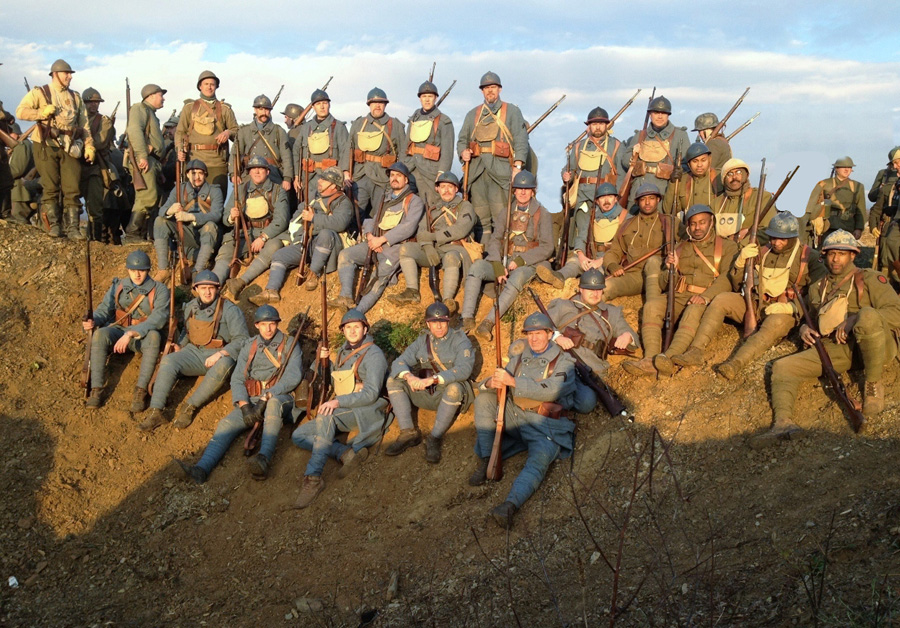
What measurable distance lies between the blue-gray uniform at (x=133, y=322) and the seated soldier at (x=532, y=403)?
473 centimetres

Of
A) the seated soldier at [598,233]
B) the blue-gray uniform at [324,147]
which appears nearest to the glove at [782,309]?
the seated soldier at [598,233]

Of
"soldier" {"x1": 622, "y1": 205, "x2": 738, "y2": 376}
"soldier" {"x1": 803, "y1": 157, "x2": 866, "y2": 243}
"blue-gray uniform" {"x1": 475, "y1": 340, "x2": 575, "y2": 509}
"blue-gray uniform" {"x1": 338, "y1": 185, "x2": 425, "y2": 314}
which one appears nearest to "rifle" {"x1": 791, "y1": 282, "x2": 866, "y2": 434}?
"soldier" {"x1": 622, "y1": 205, "x2": 738, "y2": 376}

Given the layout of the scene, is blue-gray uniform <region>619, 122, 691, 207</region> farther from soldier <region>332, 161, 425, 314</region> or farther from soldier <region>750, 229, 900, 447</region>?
soldier <region>750, 229, 900, 447</region>

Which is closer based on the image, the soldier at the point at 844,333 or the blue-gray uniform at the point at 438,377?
the soldier at the point at 844,333

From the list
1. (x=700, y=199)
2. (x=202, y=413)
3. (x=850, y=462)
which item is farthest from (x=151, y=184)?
(x=850, y=462)

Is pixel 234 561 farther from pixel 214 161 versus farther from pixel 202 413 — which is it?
pixel 214 161

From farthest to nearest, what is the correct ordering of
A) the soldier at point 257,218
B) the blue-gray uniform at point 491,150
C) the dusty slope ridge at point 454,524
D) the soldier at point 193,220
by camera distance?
the soldier at point 193,220
the soldier at point 257,218
the blue-gray uniform at point 491,150
the dusty slope ridge at point 454,524

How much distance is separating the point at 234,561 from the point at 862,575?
19.5 ft

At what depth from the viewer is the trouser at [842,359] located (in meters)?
7.85

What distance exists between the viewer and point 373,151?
13.0 metres

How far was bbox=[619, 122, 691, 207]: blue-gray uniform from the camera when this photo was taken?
11.9m

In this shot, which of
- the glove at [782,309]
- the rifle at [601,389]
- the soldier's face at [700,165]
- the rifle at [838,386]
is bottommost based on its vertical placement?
the rifle at [601,389]

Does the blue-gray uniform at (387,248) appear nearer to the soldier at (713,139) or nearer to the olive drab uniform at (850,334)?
the soldier at (713,139)

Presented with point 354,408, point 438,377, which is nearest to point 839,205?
point 438,377
